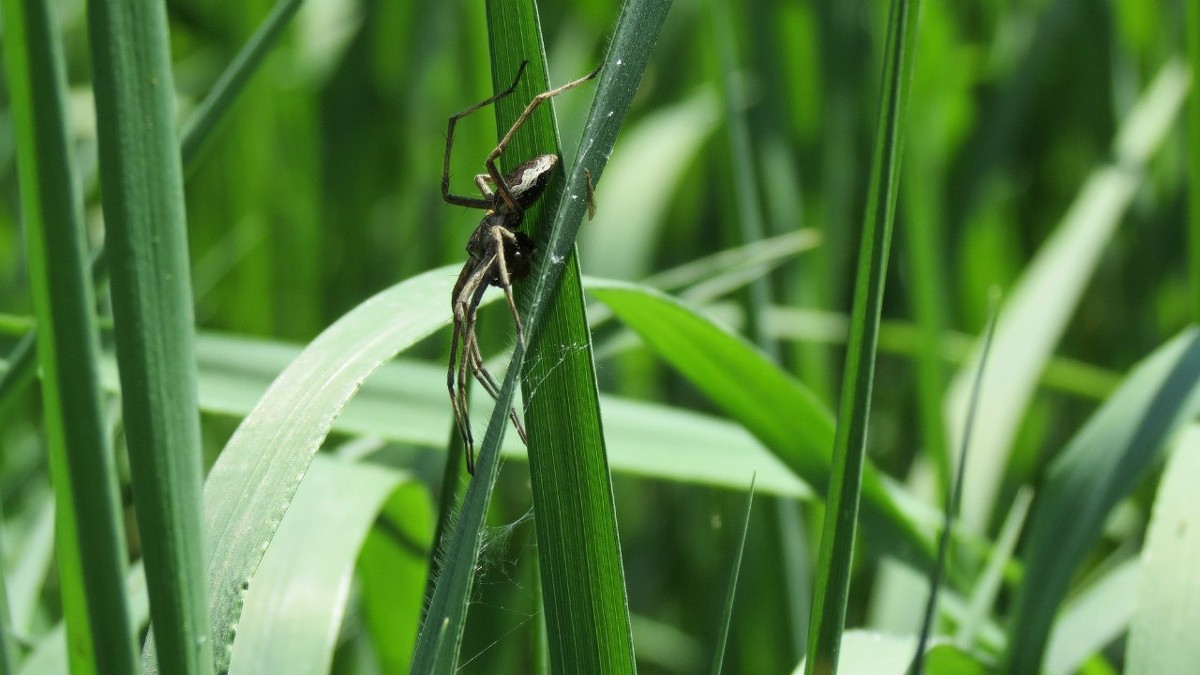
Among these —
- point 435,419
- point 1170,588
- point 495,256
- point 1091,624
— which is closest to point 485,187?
point 495,256

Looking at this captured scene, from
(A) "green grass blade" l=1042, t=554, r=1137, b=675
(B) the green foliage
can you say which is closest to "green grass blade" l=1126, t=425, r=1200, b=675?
(B) the green foliage

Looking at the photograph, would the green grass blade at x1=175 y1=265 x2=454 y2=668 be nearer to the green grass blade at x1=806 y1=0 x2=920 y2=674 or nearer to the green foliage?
the green foliage

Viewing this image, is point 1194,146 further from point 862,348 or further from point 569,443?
point 569,443

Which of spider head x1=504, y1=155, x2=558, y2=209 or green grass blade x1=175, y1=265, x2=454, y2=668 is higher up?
spider head x1=504, y1=155, x2=558, y2=209

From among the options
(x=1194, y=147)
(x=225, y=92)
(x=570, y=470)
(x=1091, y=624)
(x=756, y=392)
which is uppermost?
(x=1194, y=147)

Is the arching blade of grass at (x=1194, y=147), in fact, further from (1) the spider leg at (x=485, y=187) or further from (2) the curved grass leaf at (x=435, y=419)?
(1) the spider leg at (x=485, y=187)

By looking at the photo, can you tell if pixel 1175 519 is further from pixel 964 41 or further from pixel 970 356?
pixel 964 41

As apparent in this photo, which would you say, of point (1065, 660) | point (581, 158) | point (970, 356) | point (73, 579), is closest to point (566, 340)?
point (581, 158)
